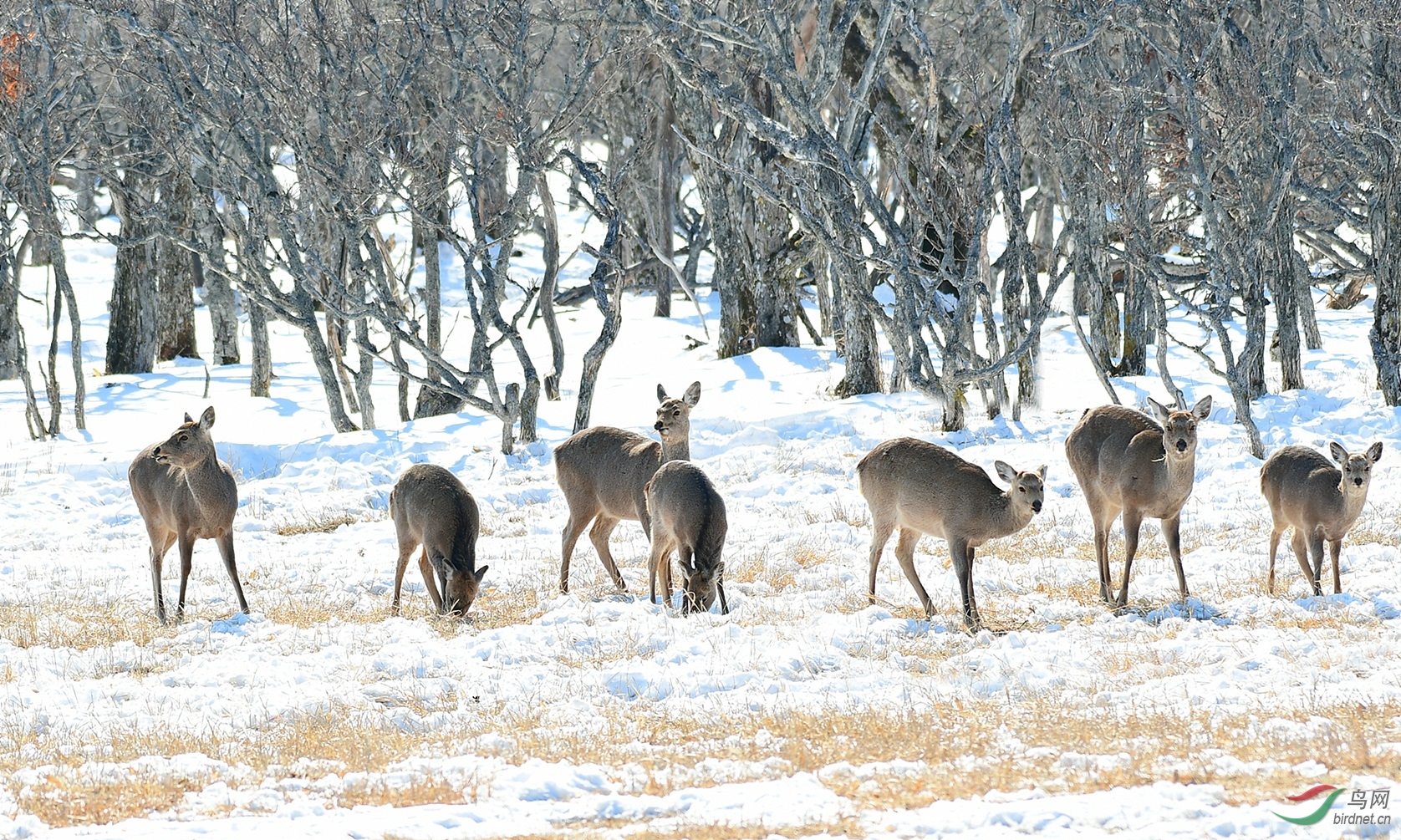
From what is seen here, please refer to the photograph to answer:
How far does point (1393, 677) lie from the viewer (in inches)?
290

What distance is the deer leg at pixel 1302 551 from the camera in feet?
31.6

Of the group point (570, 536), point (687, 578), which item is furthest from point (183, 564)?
point (687, 578)

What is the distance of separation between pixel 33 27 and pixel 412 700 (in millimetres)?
15695

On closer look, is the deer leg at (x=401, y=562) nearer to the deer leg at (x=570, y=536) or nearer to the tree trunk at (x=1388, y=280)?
the deer leg at (x=570, y=536)

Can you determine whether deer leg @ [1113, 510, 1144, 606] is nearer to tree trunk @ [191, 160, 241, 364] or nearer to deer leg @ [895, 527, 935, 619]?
deer leg @ [895, 527, 935, 619]

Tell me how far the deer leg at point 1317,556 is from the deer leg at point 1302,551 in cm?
4

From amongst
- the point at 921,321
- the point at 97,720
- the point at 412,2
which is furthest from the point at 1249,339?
the point at 97,720

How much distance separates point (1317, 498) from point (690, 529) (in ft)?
14.1

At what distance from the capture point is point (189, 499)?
33.8 ft

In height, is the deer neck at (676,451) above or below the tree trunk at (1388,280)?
below

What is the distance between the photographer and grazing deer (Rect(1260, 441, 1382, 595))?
9.45m

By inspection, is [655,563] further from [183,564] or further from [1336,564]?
[1336,564]

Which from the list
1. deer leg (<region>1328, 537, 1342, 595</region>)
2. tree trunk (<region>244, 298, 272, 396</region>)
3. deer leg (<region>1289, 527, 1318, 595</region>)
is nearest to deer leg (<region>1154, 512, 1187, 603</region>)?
deer leg (<region>1289, 527, 1318, 595</region>)

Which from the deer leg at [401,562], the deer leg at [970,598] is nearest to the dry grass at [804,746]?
the deer leg at [970,598]
